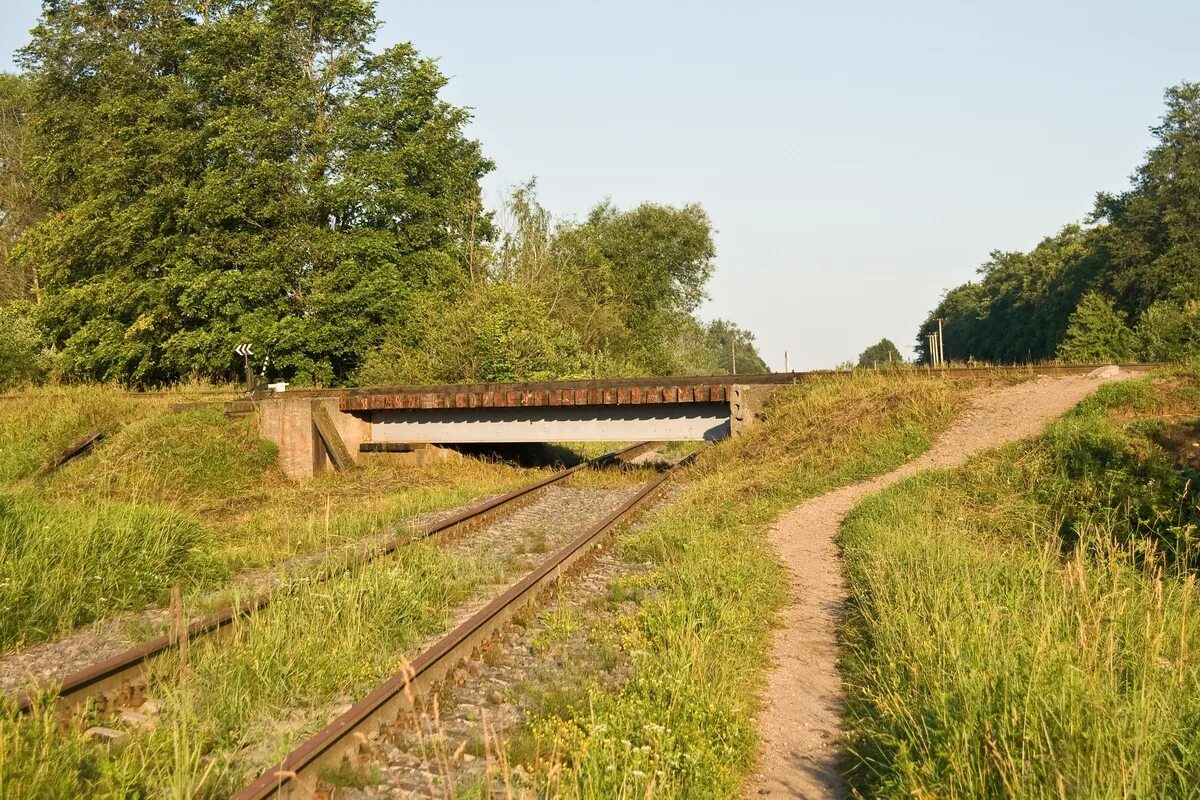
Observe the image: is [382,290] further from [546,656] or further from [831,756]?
[831,756]

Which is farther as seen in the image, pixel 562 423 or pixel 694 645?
pixel 562 423

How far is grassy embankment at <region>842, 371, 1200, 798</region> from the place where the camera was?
4.04 meters

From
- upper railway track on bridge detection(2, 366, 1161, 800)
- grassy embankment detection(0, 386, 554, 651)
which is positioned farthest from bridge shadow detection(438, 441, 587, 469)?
upper railway track on bridge detection(2, 366, 1161, 800)

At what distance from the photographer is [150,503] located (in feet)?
38.8

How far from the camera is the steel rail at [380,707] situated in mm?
4223

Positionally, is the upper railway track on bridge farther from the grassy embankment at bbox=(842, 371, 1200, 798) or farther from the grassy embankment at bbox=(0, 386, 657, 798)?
the grassy embankment at bbox=(842, 371, 1200, 798)

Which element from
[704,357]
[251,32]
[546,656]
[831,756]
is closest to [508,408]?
[546,656]

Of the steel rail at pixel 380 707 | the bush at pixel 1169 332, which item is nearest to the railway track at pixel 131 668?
the steel rail at pixel 380 707

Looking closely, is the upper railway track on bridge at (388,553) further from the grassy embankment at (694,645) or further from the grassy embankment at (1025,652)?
the grassy embankment at (1025,652)

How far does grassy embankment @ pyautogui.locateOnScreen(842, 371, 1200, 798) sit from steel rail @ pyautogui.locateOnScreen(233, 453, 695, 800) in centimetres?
249

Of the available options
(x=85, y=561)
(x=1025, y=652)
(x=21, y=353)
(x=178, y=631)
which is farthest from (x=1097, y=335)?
(x=178, y=631)

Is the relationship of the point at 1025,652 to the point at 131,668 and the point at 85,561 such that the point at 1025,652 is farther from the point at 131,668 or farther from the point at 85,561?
the point at 85,561

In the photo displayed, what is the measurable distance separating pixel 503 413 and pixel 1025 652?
56.8 feet

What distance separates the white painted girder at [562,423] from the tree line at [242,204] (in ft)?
20.8
